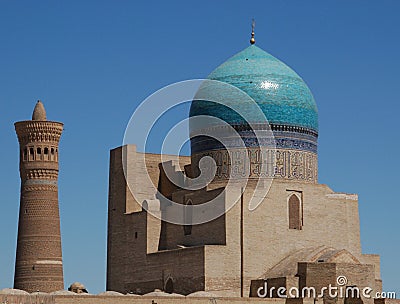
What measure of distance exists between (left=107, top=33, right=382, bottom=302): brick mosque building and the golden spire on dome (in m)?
4.34

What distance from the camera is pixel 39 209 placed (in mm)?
29609

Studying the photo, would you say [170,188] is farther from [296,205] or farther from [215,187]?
[296,205]

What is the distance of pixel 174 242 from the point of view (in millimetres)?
25344

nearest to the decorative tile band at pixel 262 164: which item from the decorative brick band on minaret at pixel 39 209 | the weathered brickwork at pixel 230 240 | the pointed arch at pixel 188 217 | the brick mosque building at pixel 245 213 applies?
the brick mosque building at pixel 245 213

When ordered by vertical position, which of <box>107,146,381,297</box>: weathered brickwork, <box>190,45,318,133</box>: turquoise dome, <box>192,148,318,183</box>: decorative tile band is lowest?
<box>107,146,381,297</box>: weathered brickwork

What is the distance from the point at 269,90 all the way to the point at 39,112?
864 cm

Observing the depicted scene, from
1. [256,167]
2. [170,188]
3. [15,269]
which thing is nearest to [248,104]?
[256,167]

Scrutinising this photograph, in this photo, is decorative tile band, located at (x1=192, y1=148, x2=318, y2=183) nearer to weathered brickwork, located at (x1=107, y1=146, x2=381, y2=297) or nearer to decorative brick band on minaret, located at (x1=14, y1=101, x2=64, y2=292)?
weathered brickwork, located at (x1=107, y1=146, x2=381, y2=297)

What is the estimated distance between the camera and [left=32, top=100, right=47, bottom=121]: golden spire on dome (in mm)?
30766

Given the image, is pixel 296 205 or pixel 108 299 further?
pixel 296 205

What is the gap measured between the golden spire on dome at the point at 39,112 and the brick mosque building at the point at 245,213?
14.2 ft

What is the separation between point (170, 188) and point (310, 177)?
4.07m

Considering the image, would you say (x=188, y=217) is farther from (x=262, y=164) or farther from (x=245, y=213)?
(x=262, y=164)

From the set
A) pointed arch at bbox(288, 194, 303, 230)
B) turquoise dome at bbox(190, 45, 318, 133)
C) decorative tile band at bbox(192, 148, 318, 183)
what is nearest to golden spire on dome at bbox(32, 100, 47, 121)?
turquoise dome at bbox(190, 45, 318, 133)
